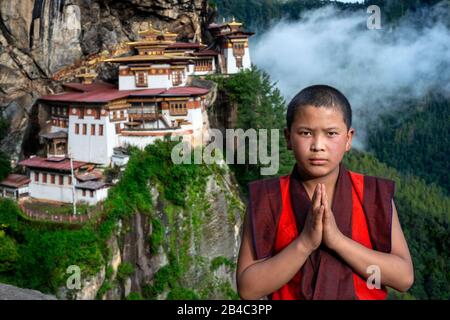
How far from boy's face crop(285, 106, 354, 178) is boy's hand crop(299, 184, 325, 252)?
213 mm

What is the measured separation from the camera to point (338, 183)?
10.5 ft

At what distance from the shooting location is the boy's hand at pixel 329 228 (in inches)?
113

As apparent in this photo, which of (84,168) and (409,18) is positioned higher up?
(409,18)

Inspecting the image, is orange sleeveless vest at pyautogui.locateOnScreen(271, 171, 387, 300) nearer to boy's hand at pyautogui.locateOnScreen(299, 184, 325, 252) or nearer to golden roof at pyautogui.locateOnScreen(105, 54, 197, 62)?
boy's hand at pyautogui.locateOnScreen(299, 184, 325, 252)

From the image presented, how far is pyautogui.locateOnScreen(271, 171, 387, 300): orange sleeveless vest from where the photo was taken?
313cm

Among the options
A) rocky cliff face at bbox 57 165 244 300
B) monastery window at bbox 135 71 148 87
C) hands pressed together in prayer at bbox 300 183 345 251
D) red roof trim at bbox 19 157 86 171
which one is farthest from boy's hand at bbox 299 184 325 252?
monastery window at bbox 135 71 148 87

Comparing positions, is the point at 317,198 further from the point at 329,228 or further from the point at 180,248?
the point at 180,248

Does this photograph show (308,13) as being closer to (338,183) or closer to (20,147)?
(20,147)

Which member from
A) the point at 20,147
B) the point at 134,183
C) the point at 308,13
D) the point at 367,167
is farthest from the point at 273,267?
the point at 308,13

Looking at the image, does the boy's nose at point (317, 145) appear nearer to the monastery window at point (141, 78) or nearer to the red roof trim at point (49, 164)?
the red roof trim at point (49, 164)

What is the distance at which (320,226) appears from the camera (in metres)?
2.88

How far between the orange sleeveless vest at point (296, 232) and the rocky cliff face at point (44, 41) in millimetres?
28898

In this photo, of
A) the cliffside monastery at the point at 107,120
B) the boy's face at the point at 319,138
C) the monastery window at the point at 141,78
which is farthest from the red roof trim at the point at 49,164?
the boy's face at the point at 319,138

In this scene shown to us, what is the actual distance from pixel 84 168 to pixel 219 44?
15.8 m
